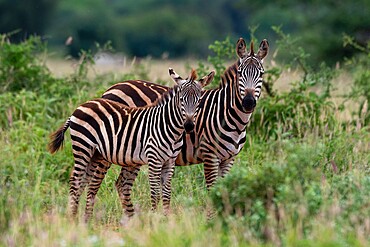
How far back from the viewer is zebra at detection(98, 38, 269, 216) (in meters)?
9.16

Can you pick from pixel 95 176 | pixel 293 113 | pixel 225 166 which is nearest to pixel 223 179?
pixel 225 166

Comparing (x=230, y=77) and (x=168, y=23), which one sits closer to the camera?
(x=230, y=77)

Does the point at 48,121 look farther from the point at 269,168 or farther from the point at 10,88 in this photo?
the point at 269,168

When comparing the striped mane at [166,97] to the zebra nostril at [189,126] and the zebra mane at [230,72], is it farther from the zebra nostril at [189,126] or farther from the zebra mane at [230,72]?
the zebra mane at [230,72]

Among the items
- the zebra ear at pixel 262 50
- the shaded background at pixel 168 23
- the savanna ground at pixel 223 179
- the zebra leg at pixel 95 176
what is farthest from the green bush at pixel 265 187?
the shaded background at pixel 168 23

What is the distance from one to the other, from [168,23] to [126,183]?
53.1m

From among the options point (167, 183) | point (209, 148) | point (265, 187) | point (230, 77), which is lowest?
point (265, 187)

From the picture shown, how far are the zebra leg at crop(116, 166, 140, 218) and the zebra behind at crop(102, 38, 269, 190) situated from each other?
599 mm

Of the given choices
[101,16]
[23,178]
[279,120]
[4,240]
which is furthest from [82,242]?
[101,16]

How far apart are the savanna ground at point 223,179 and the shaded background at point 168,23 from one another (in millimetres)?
14976

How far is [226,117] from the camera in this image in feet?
31.3

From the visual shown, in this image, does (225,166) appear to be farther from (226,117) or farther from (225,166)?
(226,117)

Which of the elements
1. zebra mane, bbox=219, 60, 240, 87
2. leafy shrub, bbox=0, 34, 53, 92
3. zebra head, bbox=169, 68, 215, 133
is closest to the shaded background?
leafy shrub, bbox=0, 34, 53, 92

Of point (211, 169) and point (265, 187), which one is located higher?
point (211, 169)
